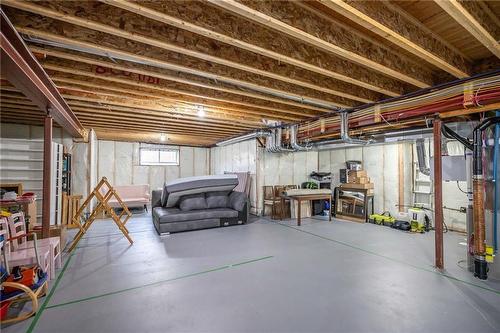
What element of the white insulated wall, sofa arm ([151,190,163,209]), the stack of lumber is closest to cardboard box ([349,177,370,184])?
the stack of lumber

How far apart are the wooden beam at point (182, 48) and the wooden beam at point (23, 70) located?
16cm

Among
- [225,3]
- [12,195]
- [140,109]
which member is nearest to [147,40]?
[225,3]

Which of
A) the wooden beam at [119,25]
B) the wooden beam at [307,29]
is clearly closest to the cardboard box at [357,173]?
the wooden beam at [307,29]

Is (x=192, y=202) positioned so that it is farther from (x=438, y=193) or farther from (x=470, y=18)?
(x=470, y=18)

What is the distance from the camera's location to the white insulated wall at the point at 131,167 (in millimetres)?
8195

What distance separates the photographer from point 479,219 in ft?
9.78

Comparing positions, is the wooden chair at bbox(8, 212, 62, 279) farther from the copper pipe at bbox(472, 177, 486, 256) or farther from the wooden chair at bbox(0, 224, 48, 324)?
the copper pipe at bbox(472, 177, 486, 256)

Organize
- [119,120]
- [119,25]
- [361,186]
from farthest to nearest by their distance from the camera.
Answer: [361,186], [119,120], [119,25]

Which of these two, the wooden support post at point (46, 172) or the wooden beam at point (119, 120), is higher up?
the wooden beam at point (119, 120)

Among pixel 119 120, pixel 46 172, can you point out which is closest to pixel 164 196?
pixel 119 120

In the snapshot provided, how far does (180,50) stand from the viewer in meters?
2.21

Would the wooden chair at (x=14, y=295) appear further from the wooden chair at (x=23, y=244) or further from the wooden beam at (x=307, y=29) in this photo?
the wooden beam at (x=307, y=29)

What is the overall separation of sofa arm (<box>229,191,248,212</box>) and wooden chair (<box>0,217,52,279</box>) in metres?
3.66

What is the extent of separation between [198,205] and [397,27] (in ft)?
15.9
